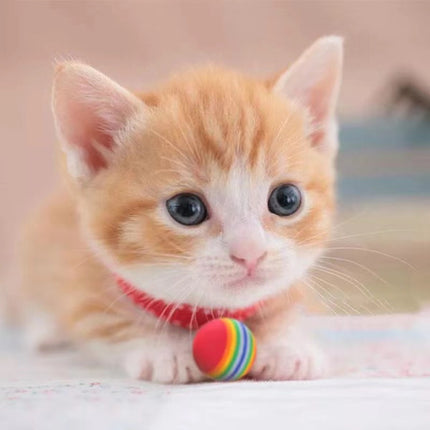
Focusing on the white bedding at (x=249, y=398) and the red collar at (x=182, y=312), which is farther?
the red collar at (x=182, y=312)

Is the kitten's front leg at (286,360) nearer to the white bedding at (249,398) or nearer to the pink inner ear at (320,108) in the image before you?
the white bedding at (249,398)

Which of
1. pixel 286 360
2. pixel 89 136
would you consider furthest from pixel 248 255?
pixel 89 136

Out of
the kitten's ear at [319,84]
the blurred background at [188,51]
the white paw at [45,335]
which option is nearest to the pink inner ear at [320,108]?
the kitten's ear at [319,84]

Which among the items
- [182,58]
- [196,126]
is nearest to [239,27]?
[182,58]

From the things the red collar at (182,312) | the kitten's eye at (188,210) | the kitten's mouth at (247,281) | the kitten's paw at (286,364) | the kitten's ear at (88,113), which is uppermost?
the kitten's ear at (88,113)

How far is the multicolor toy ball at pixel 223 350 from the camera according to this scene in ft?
4.36

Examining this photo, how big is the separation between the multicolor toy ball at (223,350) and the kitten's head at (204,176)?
5cm

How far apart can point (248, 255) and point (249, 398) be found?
0.23m

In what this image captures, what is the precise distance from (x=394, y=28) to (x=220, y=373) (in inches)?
89.1

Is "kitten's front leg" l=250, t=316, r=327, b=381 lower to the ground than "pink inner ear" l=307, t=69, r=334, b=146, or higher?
lower

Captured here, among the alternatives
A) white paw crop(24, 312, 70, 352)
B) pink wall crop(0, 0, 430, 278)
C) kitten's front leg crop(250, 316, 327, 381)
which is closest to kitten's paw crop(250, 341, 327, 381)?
kitten's front leg crop(250, 316, 327, 381)

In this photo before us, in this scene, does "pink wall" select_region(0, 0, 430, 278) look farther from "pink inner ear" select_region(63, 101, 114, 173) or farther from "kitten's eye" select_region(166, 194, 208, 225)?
"kitten's eye" select_region(166, 194, 208, 225)

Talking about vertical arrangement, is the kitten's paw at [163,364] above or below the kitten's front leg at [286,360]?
below

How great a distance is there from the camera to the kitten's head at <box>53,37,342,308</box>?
4.36 feet
